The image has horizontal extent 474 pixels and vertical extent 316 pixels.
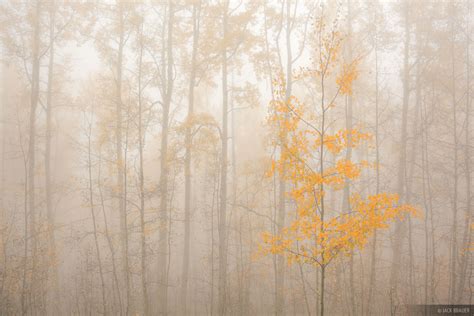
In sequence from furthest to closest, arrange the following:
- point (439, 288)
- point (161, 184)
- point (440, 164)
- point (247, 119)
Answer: point (247, 119)
point (439, 288)
point (440, 164)
point (161, 184)

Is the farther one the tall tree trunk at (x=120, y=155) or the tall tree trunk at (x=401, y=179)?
the tall tree trunk at (x=401, y=179)

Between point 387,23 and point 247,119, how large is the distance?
12.8 meters

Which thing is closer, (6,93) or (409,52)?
(409,52)

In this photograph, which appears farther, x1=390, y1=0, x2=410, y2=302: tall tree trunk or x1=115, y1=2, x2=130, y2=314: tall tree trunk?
x1=390, y1=0, x2=410, y2=302: tall tree trunk

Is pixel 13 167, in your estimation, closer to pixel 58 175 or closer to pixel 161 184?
pixel 58 175

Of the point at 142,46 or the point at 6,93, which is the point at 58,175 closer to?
the point at 6,93

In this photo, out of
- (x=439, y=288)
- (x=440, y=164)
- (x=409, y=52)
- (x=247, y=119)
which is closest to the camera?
(x=440, y=164)

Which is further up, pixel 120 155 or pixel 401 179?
pixel 120 155

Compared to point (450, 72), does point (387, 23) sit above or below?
above

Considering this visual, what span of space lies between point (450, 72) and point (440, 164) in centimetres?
349

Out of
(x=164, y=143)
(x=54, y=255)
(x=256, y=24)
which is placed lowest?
(x=54, y=255)

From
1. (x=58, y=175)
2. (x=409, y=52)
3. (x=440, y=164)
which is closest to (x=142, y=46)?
(x=409, y=52)

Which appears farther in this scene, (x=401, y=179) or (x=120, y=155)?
(x=401, y=179)

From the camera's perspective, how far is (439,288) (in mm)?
13477
